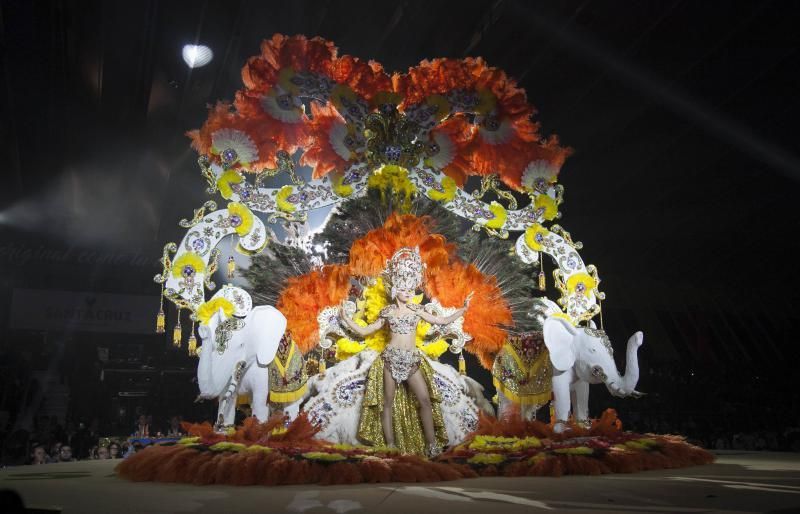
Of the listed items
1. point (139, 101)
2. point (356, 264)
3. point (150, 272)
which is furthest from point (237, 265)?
point (150, 272)

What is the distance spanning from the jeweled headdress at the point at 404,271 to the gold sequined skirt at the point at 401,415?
519 millimetres

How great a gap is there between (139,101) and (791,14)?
18.8 feet

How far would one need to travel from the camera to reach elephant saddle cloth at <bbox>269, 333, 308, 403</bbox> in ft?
14.2

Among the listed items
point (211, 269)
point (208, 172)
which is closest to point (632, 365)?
point (211, 269)

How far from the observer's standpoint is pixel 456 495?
252cm

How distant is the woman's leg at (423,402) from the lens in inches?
165

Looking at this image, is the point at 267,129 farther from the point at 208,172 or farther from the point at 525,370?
the point at 525,370

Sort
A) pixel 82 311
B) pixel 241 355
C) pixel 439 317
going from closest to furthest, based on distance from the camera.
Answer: pixel 241 355
pixel 439 317
pixel 82 311

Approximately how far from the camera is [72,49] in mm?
5258

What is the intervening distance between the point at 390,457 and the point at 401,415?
34.5 inches

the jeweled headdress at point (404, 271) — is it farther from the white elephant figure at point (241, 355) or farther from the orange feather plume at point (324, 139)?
the orange feather plume at point (324, 139)

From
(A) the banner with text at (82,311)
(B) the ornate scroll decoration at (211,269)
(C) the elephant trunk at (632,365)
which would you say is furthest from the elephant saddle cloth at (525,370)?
(A) the banner with text at (82,311)

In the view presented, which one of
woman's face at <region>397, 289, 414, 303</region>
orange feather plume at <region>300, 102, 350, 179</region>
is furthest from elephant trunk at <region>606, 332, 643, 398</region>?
Answer: orange feather plume at <region>300, 102, 350, 179</region>

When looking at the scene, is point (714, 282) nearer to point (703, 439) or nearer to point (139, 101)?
point (703, 439)
